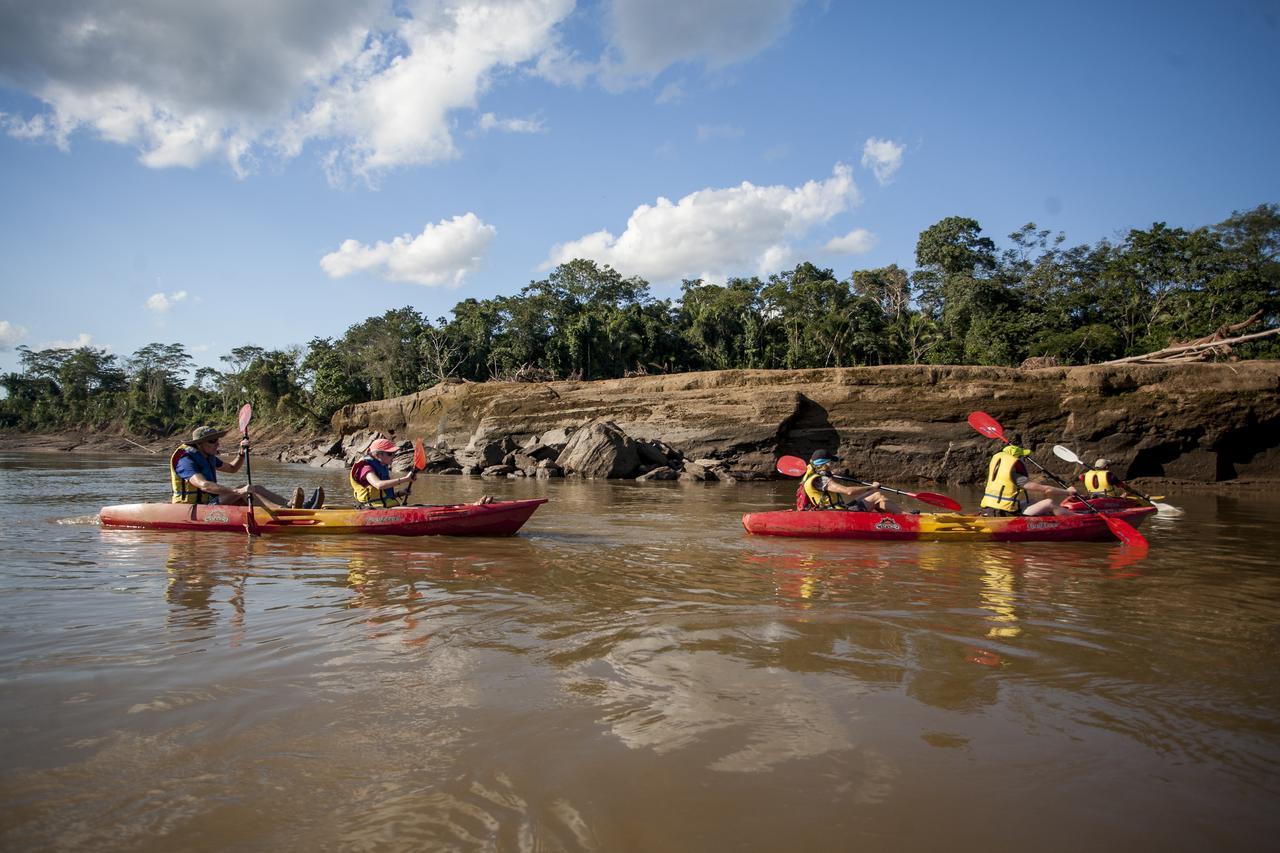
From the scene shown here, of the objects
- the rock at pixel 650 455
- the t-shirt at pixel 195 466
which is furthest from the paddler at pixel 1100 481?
the rock at pixel 650 455

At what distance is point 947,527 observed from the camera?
7.97m

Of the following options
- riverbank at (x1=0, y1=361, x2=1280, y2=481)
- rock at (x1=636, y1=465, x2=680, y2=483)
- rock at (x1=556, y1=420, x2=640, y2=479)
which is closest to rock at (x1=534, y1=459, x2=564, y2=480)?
riverbank at (x1=0, y1=361, x2=1280, y2=481)

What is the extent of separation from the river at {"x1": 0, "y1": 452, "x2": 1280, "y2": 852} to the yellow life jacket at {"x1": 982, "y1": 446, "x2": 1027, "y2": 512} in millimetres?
2230

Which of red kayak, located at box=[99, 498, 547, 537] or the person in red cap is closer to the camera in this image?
red kayak, located at box=[99, 498, 547, 537]

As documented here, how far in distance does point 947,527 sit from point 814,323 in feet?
75.3

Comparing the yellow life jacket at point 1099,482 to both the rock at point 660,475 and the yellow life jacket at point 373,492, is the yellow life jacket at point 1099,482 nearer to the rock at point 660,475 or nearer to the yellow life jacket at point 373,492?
the yellow life jacket at point 373,492

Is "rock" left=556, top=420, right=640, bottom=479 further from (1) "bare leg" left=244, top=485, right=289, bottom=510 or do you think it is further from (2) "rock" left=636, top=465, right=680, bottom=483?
(1) "bare leg" left=244, top=485, right=289, bottom=510

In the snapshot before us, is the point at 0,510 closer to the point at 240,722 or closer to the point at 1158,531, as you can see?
the point at 240,722

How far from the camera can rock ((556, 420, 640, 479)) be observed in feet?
62.8

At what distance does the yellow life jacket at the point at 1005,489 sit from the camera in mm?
8406

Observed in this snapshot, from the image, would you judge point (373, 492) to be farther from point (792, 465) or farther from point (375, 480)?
point (792, 465)

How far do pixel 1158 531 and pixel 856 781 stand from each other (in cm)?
907

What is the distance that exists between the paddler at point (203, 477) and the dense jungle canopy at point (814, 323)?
2135 cm

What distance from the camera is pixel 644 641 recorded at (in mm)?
4027
